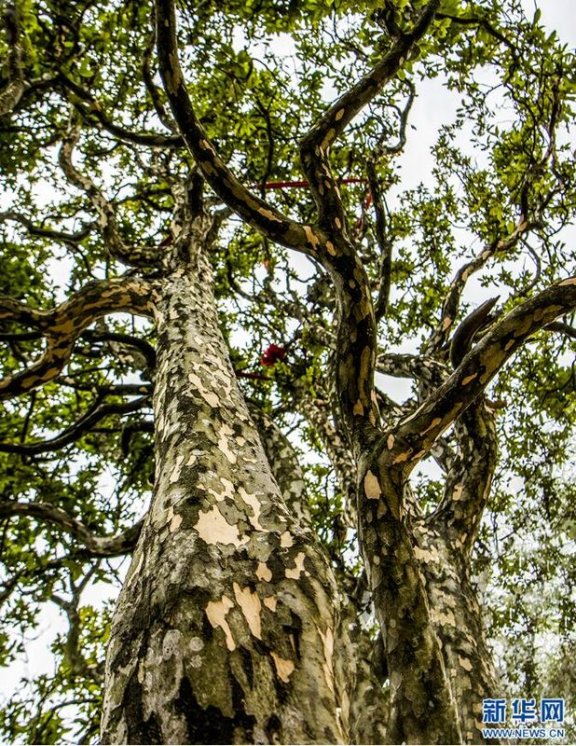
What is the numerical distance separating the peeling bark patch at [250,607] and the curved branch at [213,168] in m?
2.15

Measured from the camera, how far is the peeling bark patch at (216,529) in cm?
181

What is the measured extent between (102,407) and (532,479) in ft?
24.6

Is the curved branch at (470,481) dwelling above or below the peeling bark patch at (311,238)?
below

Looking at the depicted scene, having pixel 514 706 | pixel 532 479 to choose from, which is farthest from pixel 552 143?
pixel 514 706

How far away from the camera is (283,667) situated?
1.45 metres

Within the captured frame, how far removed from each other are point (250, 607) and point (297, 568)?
247mm

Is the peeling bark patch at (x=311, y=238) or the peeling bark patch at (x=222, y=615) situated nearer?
the peeling bark patch at (x=222, y=615)

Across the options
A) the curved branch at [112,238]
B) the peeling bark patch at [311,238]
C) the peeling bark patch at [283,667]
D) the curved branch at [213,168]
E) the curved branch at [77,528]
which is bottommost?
the peeling bark patch at [283,667]

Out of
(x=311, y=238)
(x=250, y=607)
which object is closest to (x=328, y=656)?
(x=250, y=607)

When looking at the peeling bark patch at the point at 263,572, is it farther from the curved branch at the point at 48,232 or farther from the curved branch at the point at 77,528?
the curved branch at the point at 48,232

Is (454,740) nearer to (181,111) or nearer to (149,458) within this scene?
(181,111)

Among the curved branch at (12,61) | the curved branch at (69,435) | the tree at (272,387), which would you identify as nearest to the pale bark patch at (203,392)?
the tree at (272,387)

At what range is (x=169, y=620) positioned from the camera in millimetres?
1479

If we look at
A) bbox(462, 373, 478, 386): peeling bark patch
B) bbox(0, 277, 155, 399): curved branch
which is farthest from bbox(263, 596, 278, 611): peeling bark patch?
bbox(0, 277, 155, 399): curved branch
